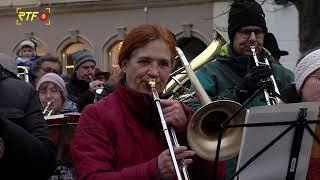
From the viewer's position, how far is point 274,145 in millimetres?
2742

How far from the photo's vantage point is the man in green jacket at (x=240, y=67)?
3805 mm

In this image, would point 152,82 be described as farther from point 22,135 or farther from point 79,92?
point 79,92

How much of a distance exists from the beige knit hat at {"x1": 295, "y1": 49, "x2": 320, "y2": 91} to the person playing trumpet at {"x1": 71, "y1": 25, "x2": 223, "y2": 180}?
27.0 inches

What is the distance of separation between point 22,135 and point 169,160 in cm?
69

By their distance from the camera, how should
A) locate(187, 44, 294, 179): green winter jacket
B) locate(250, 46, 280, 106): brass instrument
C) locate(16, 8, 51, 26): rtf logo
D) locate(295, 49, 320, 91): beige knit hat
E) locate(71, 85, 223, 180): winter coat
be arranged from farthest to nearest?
locate(16, 8, 51, 26): rtf logo < locate(187, 44, 294, 179): green winter jacket < locate(250, 46, 280, 106): brass instrument < locate(295, 49, 320, 91): beige knit hat < locate(71, 85, 223, 180): winter coat

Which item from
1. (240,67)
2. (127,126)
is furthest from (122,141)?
(240,67)

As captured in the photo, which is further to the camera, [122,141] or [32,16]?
[32,16]

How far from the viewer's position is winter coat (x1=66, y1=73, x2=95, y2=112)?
22.6 feet

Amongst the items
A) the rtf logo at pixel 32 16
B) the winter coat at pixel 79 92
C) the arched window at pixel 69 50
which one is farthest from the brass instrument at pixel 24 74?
the rtf logo at pixel 32 16

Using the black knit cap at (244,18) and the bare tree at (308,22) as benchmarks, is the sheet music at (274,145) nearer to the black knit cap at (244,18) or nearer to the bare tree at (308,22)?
the black knit cap at (244,18)

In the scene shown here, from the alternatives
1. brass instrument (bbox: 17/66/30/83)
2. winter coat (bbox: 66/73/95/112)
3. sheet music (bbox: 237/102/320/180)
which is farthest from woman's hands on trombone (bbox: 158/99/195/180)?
winter coat (bbox: 66/73/95/112)

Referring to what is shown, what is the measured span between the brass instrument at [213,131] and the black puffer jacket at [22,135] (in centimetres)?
69

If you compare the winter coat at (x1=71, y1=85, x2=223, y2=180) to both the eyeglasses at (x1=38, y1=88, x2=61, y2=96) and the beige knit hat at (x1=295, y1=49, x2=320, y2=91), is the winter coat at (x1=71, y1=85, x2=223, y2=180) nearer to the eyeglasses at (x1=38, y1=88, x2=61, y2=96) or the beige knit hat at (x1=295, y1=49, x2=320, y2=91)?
the beige knit hat at (x1=295, y1=49, x2=320, y2=91)

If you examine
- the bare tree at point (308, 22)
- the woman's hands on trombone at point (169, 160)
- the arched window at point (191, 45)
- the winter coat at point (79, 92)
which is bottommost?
the woman's hands on trombone at point (169, 160)
